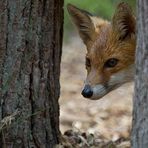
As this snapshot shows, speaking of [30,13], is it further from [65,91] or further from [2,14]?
[65,91]

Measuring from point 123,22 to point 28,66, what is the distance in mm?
1113

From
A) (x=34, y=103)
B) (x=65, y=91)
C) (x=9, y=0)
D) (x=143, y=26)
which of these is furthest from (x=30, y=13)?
(x=65, y=91)

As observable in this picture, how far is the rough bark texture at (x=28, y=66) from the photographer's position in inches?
251

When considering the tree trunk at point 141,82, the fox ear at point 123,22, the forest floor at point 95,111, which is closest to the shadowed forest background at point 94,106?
the forest floor at point 95,111

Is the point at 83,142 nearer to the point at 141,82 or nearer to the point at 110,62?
the point at 110,62

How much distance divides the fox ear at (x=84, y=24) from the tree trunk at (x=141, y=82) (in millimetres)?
1963

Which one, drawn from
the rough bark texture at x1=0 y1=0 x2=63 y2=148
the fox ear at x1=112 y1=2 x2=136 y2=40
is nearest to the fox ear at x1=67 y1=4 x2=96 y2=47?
the fox ear at x1=112 y1=2 x2=136 y2=40

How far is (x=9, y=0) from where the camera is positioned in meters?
6.34

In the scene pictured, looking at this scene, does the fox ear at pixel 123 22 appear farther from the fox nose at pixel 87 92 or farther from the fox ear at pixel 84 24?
the fox nose at pixel 87 92

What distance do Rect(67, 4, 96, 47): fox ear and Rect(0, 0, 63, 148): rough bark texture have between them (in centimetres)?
68

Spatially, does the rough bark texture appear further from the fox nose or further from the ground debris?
the ground debris

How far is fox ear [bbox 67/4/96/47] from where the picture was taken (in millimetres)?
7328

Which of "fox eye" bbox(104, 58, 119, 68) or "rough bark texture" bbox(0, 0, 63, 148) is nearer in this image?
"rough bark texture" bbox(0, 0, 63, 148)

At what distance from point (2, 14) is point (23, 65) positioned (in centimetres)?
52
